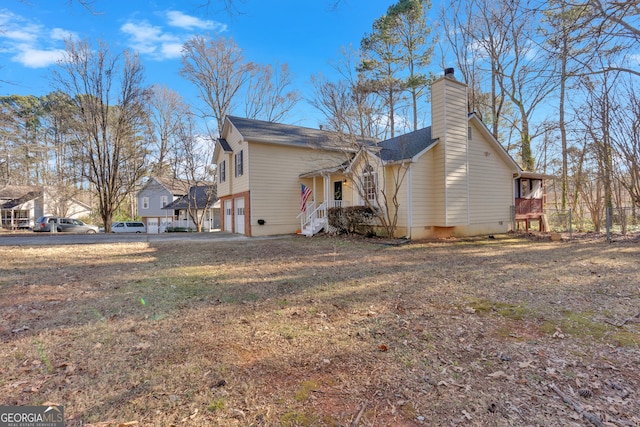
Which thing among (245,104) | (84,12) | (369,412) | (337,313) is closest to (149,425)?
(369,412)

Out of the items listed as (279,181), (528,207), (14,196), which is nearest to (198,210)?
(279,181)

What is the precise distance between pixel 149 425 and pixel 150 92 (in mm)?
23528

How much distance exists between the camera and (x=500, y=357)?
2.89 m

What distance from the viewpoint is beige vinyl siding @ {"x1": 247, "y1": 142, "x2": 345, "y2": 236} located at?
15492 mm

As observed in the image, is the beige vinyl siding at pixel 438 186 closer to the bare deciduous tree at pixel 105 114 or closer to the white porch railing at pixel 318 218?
the white porch railing at pixel 318 218

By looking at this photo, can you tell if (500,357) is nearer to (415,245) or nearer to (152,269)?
(152,269)

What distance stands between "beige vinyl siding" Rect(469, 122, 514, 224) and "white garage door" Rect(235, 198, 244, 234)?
37.9 ft

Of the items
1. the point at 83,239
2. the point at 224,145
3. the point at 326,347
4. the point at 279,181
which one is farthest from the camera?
the point at 224,145

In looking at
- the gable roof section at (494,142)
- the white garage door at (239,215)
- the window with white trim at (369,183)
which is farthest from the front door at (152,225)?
the gable roof section at (494,142)

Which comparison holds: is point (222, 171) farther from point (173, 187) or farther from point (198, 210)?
→ point (173, 187)

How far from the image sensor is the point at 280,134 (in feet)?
55.6

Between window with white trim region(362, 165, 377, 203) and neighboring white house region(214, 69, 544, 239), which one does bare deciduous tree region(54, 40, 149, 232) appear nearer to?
neighboring white house region(214, 69, 544, 239)

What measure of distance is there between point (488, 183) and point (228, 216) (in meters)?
14.8

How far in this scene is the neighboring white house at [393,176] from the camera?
479 inches
